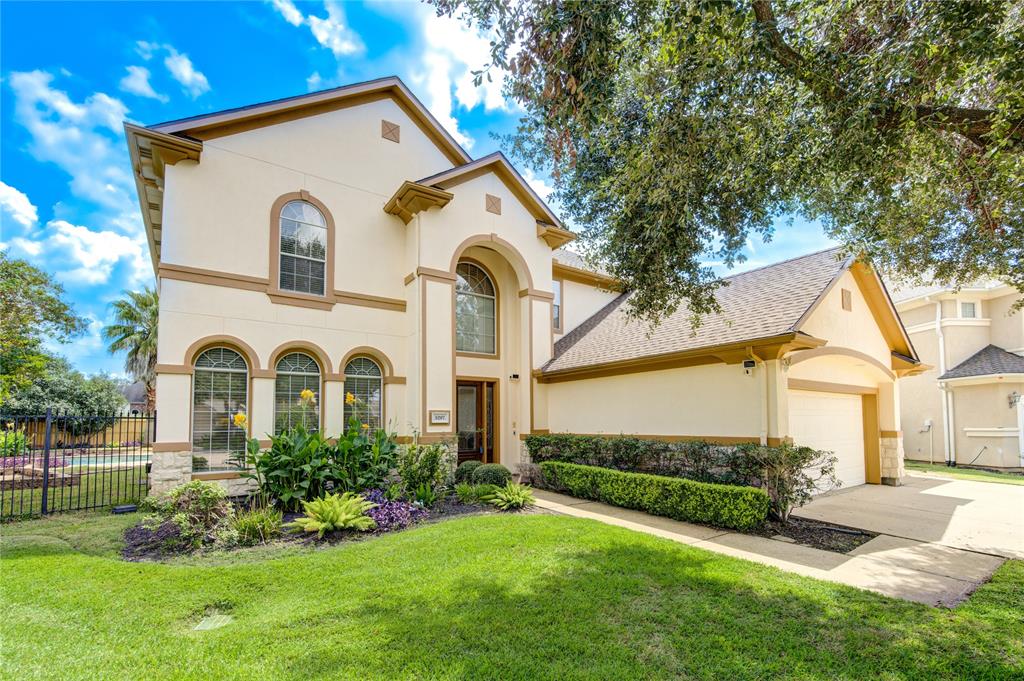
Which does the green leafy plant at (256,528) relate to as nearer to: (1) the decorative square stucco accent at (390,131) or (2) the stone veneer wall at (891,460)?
(1) the decorative square stucco accent at (390,131)

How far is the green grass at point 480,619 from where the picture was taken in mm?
3525

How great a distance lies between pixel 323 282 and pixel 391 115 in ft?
16.3

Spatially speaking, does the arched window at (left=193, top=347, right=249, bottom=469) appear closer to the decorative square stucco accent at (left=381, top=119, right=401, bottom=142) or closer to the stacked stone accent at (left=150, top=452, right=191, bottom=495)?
the stacked stone accent at (left=150, top=452, right=191, bottom=495)

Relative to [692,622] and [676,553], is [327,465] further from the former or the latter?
[692,622]

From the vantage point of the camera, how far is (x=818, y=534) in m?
7.65

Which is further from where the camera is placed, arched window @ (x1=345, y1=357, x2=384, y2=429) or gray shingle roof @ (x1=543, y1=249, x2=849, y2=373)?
arched window @ (x1=345, y1=357, x2=384, y2=429)

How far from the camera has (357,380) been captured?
38.3ft

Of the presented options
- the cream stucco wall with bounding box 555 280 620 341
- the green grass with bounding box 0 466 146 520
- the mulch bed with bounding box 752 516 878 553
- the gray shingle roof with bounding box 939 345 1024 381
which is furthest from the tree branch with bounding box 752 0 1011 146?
the gray shingle roof with bounding box 939 345 1024 381

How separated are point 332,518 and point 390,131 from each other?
9885 millimetres

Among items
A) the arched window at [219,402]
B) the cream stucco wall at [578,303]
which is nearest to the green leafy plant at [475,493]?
the arched window at [219,402]

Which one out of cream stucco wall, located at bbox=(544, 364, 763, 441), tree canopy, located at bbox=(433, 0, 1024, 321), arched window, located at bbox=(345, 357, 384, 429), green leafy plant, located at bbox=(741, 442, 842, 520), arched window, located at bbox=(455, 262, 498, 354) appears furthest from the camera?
arched window, located at bbox=(455, 262, 498, 354)

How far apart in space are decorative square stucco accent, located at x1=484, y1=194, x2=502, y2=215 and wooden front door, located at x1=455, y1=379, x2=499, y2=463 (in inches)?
184

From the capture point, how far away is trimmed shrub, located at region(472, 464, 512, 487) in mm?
10336

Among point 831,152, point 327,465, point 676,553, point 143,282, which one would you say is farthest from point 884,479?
point 143,282
